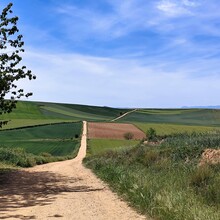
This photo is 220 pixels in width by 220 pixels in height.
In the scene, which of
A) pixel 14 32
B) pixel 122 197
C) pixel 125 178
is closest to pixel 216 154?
pixel 125 178

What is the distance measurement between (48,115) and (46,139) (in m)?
43.2

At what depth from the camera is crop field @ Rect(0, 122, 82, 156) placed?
175 feet

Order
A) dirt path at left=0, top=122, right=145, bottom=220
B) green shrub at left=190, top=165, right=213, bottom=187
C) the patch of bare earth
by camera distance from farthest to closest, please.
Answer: the patch of bare earth → green shrub at left=190, top=165, right=213, bottom=187 → dirt path at left=0, top=122, right=145, bottom=220

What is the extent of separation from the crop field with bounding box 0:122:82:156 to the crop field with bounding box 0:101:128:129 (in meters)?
7.91

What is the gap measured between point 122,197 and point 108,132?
6123 cm

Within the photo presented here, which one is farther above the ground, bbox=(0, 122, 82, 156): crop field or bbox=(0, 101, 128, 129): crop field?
bbox=(0, 101, 128, 129): crop field

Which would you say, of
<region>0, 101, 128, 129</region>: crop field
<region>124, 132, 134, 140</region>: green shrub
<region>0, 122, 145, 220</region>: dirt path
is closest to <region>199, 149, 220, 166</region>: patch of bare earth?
<region>0, 122, 145, 220</region>: dirt path

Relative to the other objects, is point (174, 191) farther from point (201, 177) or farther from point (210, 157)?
point (210, 157)

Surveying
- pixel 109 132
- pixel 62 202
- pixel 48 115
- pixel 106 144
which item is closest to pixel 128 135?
pixel 109 132

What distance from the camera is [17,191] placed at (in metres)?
15.0

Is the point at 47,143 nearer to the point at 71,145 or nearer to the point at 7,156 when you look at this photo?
the point at 71,145

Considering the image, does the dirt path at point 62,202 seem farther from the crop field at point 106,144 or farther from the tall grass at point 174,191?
the crop field at point 106,144

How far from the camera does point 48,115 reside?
106750 millimetres

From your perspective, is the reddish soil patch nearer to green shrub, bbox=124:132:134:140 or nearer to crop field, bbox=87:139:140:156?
green shrub, bbox=124:132:134:140
